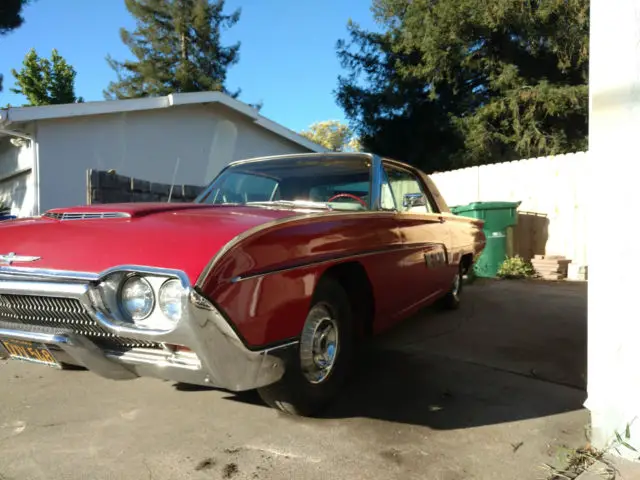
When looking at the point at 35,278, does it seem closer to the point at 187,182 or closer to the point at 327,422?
the point at 327,422

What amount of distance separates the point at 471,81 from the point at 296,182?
18.9 metres

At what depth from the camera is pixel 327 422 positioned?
2.88 metres

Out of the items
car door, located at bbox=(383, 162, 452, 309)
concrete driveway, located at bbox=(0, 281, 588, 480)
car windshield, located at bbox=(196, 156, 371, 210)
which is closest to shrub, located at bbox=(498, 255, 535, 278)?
car door, located at bbox=(383, 162, 452, 309)

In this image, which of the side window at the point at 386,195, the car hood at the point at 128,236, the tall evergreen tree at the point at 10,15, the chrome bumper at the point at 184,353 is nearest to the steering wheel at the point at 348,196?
the side window at the point at 386,195

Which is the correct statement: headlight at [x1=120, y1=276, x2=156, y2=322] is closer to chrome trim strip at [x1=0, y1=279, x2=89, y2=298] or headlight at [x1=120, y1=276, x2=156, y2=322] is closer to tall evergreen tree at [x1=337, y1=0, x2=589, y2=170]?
chrome trim strip at [x1=0, y1=279, x2=89, y2=298]

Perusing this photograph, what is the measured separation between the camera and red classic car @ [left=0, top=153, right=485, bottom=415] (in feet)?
6.84

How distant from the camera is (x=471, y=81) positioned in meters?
20.8

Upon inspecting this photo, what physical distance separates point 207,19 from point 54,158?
75.4 feet

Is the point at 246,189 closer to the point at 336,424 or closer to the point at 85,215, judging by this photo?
the point at 85,215

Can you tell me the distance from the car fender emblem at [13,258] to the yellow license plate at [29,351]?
15.0 inches

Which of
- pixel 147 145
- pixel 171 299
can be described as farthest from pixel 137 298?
pixel 147 145

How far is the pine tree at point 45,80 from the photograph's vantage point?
92.2 feet

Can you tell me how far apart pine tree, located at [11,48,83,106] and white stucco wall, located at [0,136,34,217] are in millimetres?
20875

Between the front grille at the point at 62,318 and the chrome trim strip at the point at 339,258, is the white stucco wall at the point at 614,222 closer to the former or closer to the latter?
the chrome trim strip at the point at 339,258
